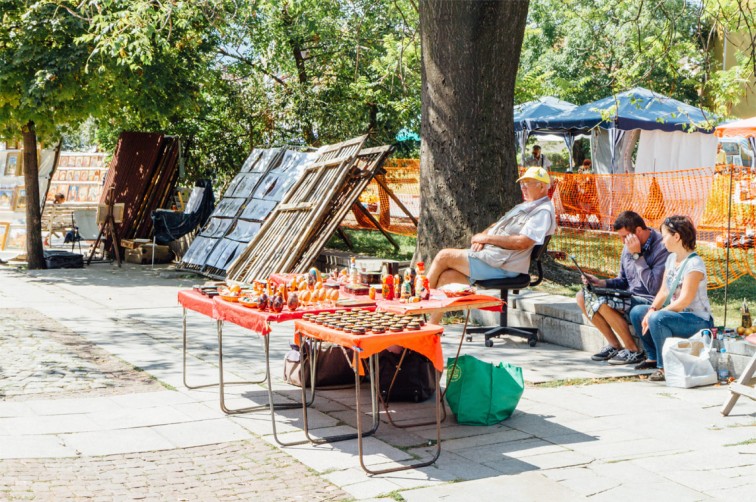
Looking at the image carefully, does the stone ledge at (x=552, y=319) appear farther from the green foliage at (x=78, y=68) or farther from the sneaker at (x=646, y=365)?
the green foliage at (x=78, y=68)

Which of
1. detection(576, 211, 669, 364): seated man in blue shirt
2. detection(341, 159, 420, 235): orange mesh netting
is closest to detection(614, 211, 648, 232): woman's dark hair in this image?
detection(576, 211, 669, 364): seated man in blue shirt

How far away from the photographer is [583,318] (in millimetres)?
8680

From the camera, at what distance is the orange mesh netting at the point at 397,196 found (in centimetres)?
1805

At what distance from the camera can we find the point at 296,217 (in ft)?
41.0

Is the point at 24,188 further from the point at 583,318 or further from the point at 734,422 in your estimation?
the point at 734,422

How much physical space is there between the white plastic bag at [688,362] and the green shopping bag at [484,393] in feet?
5.24

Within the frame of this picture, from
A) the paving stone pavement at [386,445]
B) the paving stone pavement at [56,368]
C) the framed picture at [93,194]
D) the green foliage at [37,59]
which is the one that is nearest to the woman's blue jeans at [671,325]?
the paving stone pavement at [386,445]

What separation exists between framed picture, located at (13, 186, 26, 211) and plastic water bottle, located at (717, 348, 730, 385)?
41.8 ft

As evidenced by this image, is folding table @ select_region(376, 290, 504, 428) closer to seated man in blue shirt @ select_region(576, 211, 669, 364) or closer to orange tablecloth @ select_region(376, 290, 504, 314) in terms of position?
orange tablecloth @ select_region(376, 290, 504, 314)

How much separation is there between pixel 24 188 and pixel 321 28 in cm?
742

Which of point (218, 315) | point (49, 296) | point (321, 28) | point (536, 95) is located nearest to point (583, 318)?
point (218, 315)

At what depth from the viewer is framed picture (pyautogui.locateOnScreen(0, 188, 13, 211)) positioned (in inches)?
650

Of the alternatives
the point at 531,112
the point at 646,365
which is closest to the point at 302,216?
the point at 646,365

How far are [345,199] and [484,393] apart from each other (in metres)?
6.38
